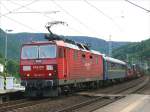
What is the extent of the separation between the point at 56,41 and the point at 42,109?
21.1 feet

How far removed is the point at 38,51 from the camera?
25.7 m

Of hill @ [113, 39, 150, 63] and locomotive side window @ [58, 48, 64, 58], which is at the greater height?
hill @ [113, 39, 150, 63]

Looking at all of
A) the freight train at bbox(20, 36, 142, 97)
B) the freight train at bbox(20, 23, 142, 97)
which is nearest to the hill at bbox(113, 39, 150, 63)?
the freight train at bbox(20, 23, 142, 97)

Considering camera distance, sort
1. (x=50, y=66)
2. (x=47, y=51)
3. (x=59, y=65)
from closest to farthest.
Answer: (x=50, y=66) → (x=59, y=65) → (x=47, y=51)

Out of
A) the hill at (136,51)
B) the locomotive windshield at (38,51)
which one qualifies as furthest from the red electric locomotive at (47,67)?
the hill at (136,51)

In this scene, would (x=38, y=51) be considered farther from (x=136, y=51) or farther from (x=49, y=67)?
(x=136, y=51)

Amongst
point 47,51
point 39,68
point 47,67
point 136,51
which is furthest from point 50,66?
point 136,51

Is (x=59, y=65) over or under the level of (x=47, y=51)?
under

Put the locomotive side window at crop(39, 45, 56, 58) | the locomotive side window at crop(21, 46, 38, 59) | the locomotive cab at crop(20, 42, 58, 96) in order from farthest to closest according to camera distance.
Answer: the locomotive side window at crop(21, 46, 38, 59), the locomotive side window at crop(39, 45, 56, 58), the locomotive cab at crop(20, 42, 58, 96)

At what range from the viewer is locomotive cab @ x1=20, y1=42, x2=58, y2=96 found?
24.7 m

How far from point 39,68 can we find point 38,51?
1145 millimetres

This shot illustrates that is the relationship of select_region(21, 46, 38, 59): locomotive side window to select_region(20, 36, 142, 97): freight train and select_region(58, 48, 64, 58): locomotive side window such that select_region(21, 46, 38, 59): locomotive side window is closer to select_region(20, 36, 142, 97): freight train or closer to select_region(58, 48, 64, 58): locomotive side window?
select_region(20, 36, 142, 97): freight train

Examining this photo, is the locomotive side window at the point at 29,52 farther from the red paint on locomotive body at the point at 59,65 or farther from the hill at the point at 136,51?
the hill at the point at 136,51

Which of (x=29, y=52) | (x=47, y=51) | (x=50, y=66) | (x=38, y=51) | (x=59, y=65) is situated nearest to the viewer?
(x=50, y=66)
